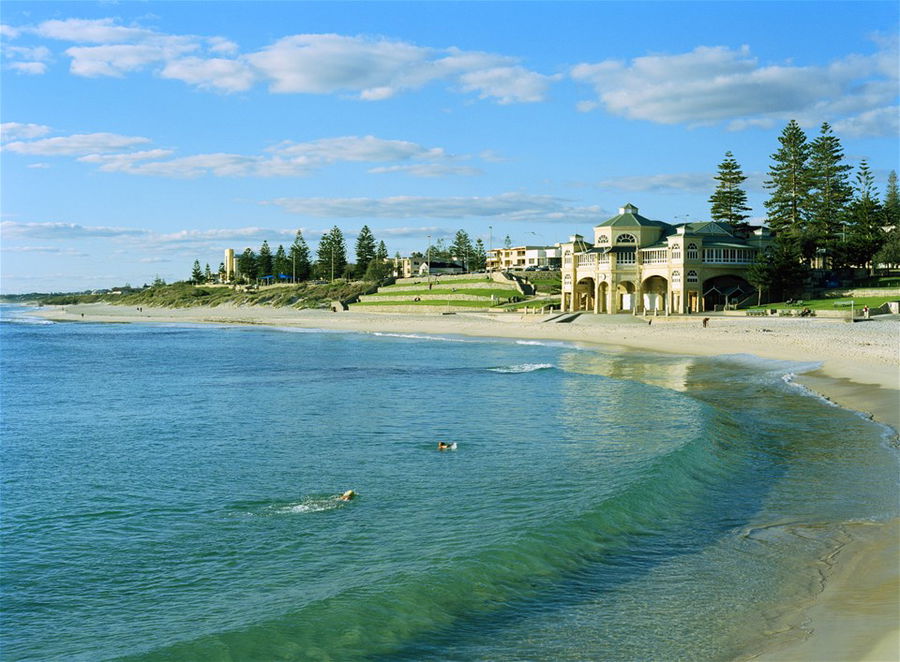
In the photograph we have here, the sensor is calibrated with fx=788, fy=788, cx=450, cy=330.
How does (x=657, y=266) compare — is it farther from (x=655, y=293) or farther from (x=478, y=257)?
(x=478, y=257)

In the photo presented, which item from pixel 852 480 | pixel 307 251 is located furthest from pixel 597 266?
pixel 307 251

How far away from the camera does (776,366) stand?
1358 inches

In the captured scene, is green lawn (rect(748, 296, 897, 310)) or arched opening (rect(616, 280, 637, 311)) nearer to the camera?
green lawn (rect(748, 296, 897, 310))

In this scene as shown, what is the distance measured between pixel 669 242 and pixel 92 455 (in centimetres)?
5706

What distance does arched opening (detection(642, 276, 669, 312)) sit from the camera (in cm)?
7062

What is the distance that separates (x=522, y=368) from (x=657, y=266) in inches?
1407

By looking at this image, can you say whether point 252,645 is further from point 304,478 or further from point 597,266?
point 597,266

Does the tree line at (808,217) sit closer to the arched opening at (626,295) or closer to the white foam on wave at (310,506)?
the arched opening at (626,295)

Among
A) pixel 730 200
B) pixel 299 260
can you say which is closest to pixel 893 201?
pixel 730 200

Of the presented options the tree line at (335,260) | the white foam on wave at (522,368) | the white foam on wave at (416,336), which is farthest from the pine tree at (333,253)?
the white foam on wave at (522,368)

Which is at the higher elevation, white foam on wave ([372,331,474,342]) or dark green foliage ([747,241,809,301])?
dark green foliage ([747,241,809,301])

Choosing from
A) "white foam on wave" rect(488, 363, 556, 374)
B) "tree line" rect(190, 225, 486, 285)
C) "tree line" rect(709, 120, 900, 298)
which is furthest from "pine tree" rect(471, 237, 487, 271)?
"white foam on wave" rect(488, 363, 556, 374)

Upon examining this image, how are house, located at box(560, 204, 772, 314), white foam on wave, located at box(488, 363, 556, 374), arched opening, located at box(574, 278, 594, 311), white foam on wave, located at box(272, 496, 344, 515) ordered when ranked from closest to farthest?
1. white foam on wave, located at box(272, 496, 344, 515)
2. white foam on wave, located at box(488, 363, 556, 374)
3. house, located at box(560, 204, 772, 314)
4. arched opening, located at box(574, 278, 594, 311)

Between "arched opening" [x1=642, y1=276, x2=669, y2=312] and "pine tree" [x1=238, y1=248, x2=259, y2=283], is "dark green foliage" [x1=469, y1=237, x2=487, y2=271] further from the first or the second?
"arched opening" [x1=642, y1=276, x2=669, y2=312]
